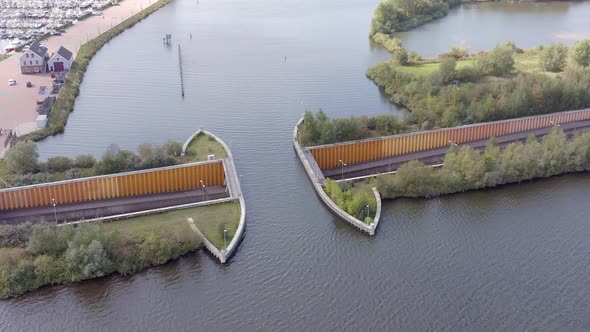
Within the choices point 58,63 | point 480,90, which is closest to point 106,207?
point 58,63

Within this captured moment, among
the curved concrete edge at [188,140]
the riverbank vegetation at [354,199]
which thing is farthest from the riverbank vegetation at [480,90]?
the curved concrete edge at [188,140]

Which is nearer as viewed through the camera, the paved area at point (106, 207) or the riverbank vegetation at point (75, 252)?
the riverbank vegetation at point (75, 252)

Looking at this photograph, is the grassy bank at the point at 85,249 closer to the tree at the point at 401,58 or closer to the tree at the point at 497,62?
the tree at the point at 401,58

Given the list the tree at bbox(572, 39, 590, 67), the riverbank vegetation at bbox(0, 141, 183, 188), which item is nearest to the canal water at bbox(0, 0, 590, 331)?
the riverbank vegetation at bbox(0, 141, 183, 188)

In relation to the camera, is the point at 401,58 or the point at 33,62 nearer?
the point at 33,62

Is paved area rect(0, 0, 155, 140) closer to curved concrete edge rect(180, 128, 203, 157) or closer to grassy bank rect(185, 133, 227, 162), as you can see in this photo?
curved concrete edge rect(180, 128, 203, 157)

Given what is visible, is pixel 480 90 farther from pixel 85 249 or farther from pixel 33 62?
pixel 33 62
